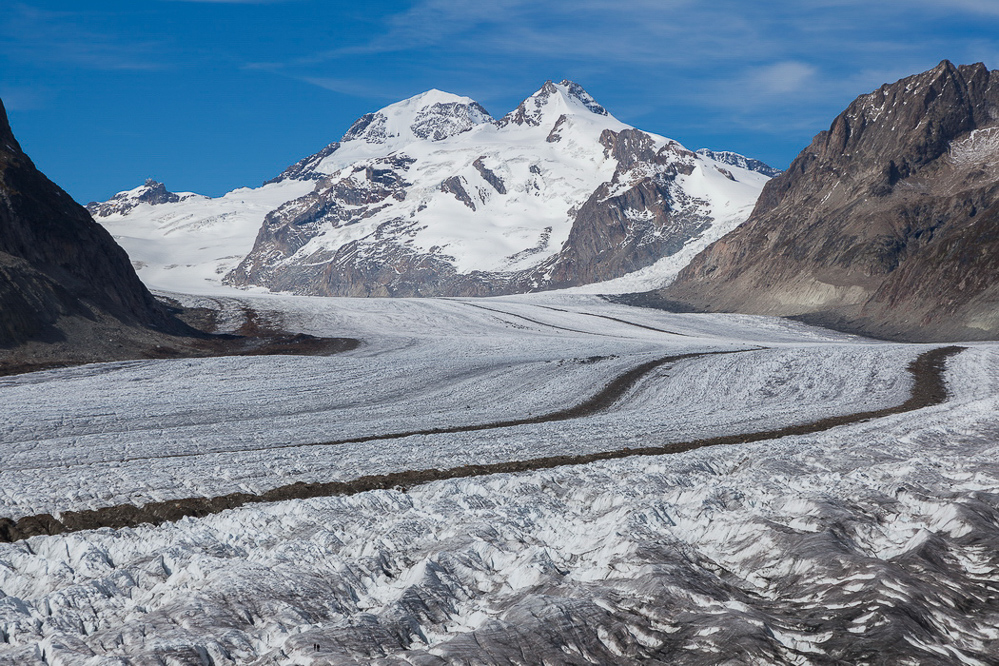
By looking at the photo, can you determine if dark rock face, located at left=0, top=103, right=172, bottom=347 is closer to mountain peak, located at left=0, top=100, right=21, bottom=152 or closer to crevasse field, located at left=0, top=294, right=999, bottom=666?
A: mountain peak, located at left=0, top=100, right=21, bottom=152

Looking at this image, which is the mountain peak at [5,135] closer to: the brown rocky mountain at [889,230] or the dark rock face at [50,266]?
the dark rock face at [50,266]

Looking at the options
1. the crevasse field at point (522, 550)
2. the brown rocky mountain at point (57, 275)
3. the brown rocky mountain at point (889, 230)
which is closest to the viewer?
the crevasse field at point (522, 550)

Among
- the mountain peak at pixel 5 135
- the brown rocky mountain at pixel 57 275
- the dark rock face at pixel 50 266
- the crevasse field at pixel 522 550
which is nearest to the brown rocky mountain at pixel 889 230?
the brown rocky mountain at pixel 57 275

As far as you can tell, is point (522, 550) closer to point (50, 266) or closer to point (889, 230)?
point (50, 266)

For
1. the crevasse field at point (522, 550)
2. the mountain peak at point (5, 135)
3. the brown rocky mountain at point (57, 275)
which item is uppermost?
the mountain peak at point (5, 135)

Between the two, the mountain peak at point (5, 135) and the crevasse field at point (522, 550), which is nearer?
the crevasse field at point (522, 550)

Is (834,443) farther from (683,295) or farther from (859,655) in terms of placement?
(683,295)

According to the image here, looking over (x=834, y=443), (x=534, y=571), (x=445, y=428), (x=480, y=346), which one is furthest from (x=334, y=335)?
(x=534, y=571)
